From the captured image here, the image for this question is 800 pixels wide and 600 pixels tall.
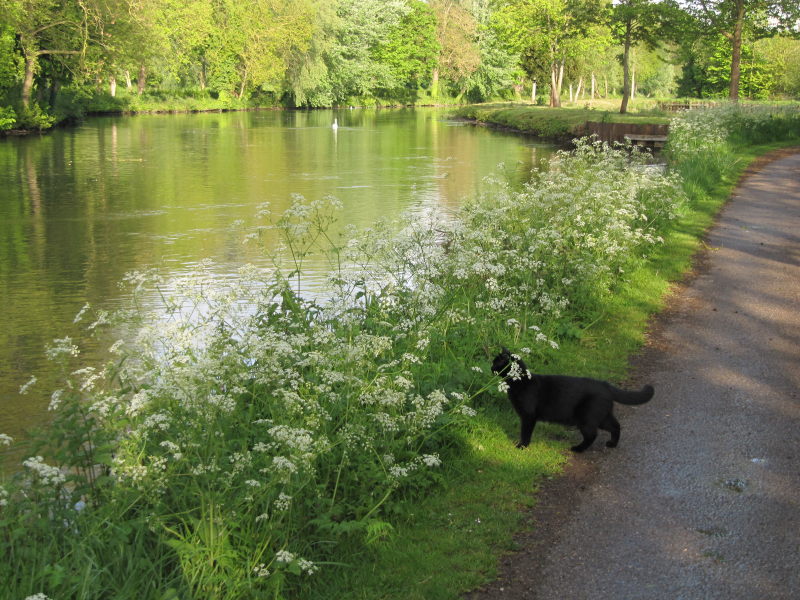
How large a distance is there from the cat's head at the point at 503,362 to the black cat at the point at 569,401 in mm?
42

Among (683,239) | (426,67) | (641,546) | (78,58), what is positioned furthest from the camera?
(426,67)

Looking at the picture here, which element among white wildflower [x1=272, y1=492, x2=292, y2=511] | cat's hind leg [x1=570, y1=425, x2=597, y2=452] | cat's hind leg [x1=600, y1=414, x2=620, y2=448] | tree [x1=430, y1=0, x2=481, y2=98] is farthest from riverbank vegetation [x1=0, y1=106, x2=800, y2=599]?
tree [x1=430, y1=0, x2=481, y2=98]

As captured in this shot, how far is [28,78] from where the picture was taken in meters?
47.8

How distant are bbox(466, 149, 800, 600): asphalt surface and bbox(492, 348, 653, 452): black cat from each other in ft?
0.78

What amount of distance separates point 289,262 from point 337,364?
10431 mm

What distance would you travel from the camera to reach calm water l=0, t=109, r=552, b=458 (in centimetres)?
1373

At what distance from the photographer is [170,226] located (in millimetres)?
20891

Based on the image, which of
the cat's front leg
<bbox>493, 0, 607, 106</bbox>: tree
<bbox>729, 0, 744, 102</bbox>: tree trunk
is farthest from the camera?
<bbox>493, 0, 607, 106</bbox>: tree

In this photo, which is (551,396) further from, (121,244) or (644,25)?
(644,25)

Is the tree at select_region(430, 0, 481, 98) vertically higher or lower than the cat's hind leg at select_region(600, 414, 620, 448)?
higher

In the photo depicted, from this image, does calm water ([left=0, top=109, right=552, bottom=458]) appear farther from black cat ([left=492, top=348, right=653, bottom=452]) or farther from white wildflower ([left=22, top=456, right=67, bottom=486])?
black cat ([left=492, top=348, right=653, bottom=452])

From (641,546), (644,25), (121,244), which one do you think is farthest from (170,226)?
(644,25)

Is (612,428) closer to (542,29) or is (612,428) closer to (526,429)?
(526,429)

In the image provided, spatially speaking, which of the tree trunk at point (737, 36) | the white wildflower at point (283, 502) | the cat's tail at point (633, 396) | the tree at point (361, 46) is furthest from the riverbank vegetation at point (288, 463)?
the tree at point (361, 46)
